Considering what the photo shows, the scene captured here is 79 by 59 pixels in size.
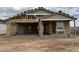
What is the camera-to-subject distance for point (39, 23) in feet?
9.87

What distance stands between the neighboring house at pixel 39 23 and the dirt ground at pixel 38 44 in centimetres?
11

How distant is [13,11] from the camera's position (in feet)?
10.1

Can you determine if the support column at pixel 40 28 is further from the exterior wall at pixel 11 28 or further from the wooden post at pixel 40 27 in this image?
the exterior wall at pixel 11 28

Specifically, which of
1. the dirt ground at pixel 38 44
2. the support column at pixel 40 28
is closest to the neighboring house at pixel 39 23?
the support column at pixel 40 28

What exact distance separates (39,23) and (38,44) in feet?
1.29

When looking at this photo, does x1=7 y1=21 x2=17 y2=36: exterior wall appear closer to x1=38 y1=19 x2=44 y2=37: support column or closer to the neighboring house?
the neighboring house

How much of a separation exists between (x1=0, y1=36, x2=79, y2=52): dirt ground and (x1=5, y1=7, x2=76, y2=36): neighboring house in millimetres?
114

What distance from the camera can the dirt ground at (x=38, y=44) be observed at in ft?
9.97

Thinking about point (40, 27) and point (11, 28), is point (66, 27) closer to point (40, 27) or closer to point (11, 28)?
point (40, 27)

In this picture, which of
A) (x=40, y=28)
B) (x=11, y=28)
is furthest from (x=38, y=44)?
(x=11, y=28)
